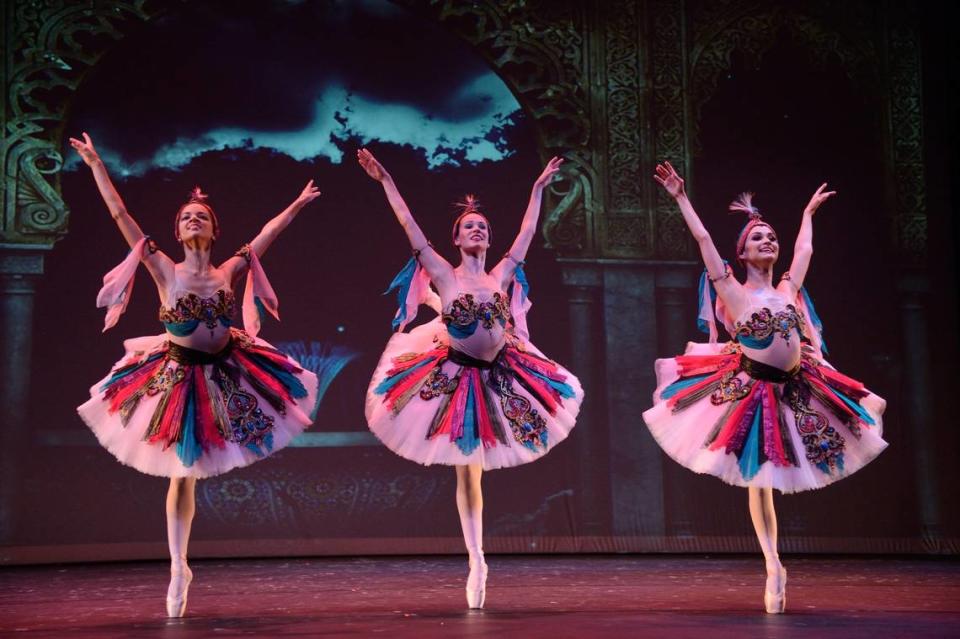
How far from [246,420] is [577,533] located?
2537 mm

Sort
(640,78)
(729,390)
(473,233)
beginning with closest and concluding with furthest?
(729,390)
(473,233)
(640,78)

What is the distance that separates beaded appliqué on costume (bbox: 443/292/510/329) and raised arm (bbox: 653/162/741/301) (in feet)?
2.46

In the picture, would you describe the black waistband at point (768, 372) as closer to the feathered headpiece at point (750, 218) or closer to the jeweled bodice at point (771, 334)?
the jeweled bodice at point (771, 334)

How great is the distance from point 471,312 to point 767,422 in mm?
1099

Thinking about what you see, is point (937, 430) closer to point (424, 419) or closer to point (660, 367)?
point (660, 367)

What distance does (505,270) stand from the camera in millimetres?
4254

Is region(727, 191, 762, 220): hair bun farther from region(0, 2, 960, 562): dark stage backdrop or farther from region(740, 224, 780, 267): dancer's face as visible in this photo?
region(0, 2, 960, 562): dark stage backdrop

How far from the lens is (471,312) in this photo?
4.02m

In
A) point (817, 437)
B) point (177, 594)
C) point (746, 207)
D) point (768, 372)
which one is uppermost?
point (746, 207)

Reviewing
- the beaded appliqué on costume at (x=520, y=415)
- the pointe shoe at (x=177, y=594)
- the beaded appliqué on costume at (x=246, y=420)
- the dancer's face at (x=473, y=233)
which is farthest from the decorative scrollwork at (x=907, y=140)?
the pointe shoe at (x=177, y=594)

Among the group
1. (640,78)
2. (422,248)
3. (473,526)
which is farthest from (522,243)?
(640,78)

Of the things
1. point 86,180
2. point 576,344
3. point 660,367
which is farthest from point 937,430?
point 86,180

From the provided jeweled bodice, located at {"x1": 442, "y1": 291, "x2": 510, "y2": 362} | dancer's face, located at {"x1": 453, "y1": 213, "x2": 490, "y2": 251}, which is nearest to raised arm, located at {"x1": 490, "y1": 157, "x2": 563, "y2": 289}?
dancer's face, located at {"x1": 453, "y1": 213, "x2": 490, "y2": 251}

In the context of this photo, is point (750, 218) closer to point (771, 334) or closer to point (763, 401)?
point (771, 334)
